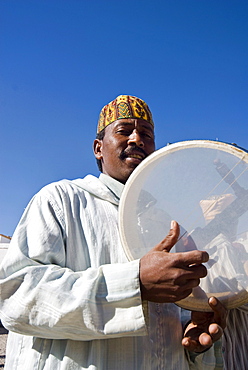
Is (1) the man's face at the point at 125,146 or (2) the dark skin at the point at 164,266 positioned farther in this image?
(1) the man's face at the point at 125,146

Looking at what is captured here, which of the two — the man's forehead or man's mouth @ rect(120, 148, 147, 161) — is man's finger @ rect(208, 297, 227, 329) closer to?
man's mouth @ rect(120, 148, 147, 161)

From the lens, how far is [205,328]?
140 cm

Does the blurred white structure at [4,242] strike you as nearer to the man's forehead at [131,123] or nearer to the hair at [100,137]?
the hair at [100,137]

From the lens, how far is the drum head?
1308 mm

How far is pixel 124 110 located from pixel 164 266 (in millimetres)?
1095

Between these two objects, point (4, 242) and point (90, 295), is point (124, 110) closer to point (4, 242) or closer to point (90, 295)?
point (90, 295)

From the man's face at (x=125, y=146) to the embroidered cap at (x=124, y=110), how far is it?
0.11ft

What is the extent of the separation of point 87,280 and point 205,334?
476 millimetres

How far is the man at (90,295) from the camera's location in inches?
45.0

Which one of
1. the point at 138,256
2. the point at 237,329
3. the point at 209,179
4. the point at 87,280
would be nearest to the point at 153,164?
the point at 209,179

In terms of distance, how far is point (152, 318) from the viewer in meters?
1.39

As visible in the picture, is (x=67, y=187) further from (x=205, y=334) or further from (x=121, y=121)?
(x=205, y=334)

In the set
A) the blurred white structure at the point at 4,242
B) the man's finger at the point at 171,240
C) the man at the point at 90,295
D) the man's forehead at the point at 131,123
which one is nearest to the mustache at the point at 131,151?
the man's forehead at the point at 131,123

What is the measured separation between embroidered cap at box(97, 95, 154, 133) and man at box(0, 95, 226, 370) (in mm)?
551
